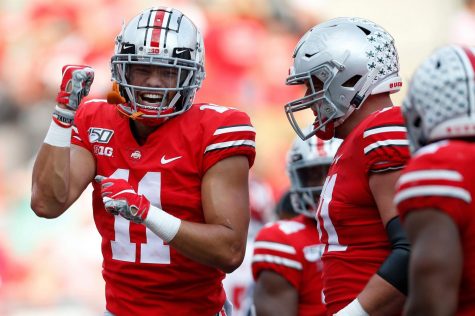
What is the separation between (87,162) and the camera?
3.48 m

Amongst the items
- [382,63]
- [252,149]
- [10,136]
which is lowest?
[10,136]

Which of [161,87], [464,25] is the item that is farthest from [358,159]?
[464,25]

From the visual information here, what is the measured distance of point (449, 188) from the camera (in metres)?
2.18

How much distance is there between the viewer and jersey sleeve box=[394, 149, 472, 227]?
7.13 feet

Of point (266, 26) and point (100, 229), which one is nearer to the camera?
point (100, 229)

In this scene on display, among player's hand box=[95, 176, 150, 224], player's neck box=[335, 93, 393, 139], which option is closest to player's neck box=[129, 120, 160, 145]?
player's hand box=[95, 176, 150, 224]

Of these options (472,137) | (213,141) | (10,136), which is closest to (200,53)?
(213,141)

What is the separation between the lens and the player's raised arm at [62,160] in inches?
131

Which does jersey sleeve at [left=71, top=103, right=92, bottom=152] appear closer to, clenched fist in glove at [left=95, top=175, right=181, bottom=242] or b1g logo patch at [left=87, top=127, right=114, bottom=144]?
b1g logo patch at [left=87, top=127, right=114, bottom=144]

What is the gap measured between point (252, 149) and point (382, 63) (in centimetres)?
50

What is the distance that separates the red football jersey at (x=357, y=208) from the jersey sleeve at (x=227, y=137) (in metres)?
0.32

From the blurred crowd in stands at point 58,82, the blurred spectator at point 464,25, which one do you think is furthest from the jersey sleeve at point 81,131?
the blurred spectator at point 464,25

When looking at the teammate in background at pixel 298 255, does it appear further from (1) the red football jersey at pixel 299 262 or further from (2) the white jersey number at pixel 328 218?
(2) the white jersey number at pixel 328 218

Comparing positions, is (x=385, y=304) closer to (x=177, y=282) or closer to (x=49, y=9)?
(x=177, y=282)
